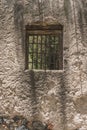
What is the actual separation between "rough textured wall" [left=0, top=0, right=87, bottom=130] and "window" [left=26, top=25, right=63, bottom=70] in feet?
0.49

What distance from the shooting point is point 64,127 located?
5348 mm

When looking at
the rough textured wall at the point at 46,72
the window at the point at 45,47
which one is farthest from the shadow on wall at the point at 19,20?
the window at the point at 45,47

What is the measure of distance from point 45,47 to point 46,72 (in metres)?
0.46

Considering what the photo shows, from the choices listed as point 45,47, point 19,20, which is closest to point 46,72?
point 45,47

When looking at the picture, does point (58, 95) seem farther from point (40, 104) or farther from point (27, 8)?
point (27, 8)

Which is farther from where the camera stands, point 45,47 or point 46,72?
point 45,47

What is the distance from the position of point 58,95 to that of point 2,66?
37.1 inches

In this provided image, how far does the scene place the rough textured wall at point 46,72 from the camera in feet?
17.6

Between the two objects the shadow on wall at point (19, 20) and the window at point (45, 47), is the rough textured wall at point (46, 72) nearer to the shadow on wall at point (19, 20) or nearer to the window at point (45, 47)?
the shadow on wall at point (19, 20)

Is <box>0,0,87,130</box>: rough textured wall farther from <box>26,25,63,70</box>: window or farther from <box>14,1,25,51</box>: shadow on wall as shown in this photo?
<box>26,25,63,70</box>: window

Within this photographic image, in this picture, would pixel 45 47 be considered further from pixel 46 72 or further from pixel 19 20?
pixel 19 20

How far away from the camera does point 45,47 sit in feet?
18.4

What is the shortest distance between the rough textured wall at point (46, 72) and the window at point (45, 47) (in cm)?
15

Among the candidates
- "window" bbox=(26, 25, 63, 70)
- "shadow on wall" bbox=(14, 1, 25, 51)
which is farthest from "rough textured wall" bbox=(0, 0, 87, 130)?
"window" bbox=(26, 25, 63, 70)
